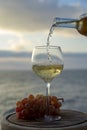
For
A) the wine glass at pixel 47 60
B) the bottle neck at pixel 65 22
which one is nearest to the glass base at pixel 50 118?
the wine glass at pixel 47 60

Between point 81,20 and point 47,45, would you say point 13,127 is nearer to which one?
point 47,45

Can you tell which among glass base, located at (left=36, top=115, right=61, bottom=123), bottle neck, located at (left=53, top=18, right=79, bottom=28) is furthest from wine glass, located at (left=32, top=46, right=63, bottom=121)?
bottle neck, located at (left=53, top=18, right=79, bottom=28)

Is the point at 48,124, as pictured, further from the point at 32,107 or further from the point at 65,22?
the point at 65,22

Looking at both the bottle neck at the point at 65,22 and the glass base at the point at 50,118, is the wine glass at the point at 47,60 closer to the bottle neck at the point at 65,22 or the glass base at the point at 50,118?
the glass base at the point at 50,118

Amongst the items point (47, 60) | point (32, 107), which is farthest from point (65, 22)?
point (32, 107)

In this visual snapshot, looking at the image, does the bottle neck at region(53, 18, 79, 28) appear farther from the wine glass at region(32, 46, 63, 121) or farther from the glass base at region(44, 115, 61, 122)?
the glass base at region(44, 115, 61, 122)
